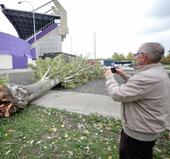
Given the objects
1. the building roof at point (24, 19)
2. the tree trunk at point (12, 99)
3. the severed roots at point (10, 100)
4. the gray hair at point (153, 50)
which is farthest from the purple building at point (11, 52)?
the gray hair at point (153, 50)

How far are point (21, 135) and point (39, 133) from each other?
34cm

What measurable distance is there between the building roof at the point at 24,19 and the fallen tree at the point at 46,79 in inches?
2931

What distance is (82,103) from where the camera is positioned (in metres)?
7.75

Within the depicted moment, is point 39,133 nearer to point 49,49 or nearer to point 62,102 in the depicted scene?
point 62,102

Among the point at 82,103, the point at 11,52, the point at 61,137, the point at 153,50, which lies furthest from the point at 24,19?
the point at 153,50

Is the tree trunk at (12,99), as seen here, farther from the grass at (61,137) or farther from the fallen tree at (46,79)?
the grass at (61,137)

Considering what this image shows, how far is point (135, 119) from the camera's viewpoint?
293 centimetres

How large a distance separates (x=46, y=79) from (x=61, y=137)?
5.27 m

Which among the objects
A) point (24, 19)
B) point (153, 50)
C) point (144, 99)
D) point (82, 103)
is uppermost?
point (24, 19)

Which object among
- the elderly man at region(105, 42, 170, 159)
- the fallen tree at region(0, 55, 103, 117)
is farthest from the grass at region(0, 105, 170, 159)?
the elderly man at region(105, 42, 170, 159)

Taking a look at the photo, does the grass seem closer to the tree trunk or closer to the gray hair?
the tree trunk

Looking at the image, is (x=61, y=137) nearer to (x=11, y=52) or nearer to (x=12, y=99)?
(x=12, y=99)

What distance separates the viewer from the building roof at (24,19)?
273ft

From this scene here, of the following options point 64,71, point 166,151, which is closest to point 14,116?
point 166,151
